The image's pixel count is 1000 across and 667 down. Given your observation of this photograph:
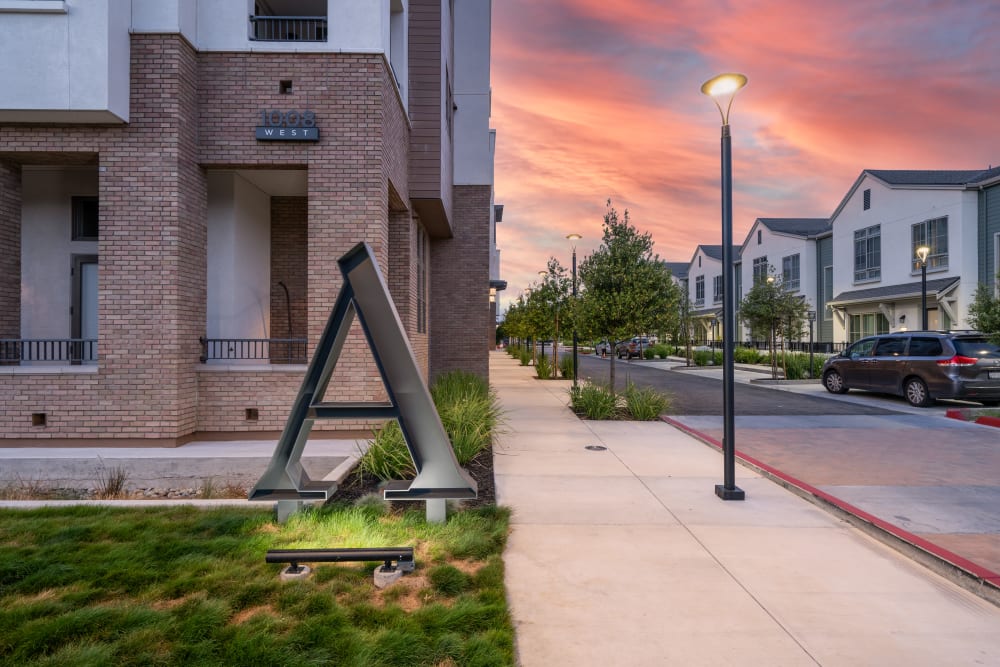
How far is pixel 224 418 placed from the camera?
930 cm

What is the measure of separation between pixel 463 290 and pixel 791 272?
3351 cm

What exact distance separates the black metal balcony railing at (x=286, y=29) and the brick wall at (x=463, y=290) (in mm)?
6382

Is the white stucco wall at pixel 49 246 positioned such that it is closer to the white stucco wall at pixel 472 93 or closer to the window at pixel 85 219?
the window at pixel 85 219

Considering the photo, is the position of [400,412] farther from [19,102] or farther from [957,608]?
[19,102]

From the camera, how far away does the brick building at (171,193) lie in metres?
8.54

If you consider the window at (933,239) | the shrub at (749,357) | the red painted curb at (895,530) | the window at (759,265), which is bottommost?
the red painted curb at (895,530)

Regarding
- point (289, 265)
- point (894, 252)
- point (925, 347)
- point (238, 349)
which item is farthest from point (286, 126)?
point (894, 252)

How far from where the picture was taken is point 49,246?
10398 millimetres

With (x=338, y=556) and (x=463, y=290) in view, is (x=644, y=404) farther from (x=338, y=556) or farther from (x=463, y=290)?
(x=338, y=556)

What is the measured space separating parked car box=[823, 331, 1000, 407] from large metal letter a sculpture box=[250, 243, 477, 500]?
14397mm

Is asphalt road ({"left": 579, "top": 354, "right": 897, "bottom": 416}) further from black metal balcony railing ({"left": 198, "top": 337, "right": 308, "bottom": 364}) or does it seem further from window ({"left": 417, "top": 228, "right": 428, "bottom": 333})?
black metal balcony railing ({"left": 198, "top": 337, "right": 308, "bottom": 364})

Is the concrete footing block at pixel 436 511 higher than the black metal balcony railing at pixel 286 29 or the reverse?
the reverse

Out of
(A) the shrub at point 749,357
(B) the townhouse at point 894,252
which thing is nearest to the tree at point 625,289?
(B) the townhouse at point 894,252

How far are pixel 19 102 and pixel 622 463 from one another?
10.5 metres
